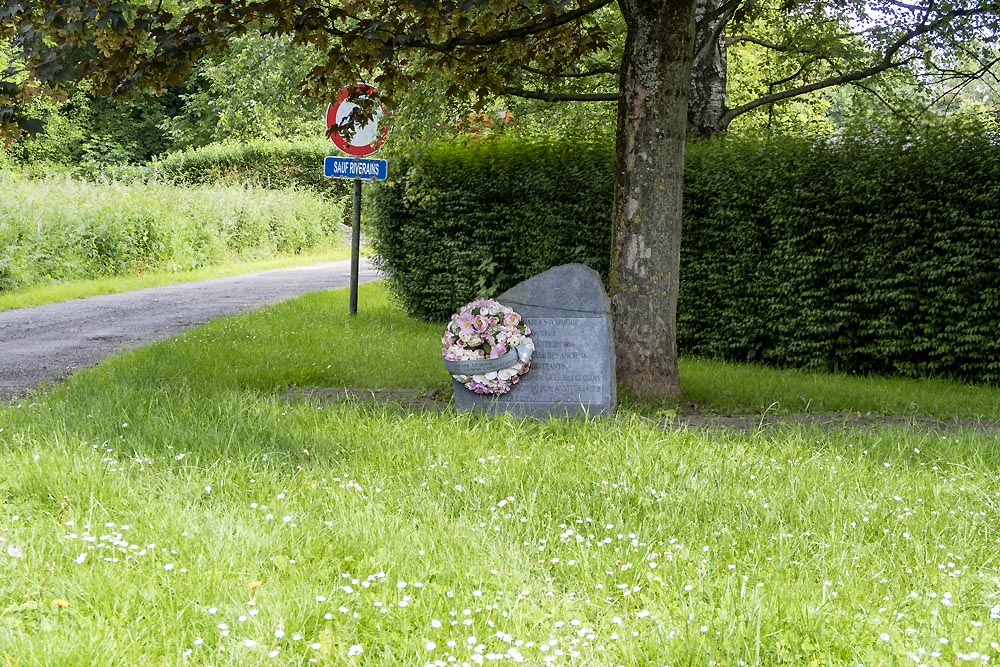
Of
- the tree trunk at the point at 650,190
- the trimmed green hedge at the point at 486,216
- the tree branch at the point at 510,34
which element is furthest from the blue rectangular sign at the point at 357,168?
the tree trunk at the point at 650,190

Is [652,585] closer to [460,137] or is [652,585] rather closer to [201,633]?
[201,633]

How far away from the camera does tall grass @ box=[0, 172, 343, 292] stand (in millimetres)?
15914

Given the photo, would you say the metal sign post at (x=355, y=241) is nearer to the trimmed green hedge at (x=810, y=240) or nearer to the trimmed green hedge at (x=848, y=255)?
the trimmed green hedge at (x=810, y=240)

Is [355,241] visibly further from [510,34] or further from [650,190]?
[650,190]

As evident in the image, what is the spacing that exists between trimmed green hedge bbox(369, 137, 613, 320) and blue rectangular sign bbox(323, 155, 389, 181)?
1.21ft

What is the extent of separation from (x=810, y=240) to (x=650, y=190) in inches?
131

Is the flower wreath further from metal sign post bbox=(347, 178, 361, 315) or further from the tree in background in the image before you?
metal sign post bbox=(347, 178, 361, 315)

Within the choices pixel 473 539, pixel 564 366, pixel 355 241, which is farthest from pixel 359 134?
pixel 473 539

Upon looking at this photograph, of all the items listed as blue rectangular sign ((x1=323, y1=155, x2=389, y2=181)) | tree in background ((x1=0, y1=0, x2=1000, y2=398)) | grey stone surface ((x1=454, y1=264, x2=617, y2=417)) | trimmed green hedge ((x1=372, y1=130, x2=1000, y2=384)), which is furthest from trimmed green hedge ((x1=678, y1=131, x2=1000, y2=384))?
blue rectangular sign ((x1=323, y1=155, x2=389, y2=181))

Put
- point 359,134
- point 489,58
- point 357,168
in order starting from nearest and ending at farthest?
point 489,58 < point 357,168 < point 359,134

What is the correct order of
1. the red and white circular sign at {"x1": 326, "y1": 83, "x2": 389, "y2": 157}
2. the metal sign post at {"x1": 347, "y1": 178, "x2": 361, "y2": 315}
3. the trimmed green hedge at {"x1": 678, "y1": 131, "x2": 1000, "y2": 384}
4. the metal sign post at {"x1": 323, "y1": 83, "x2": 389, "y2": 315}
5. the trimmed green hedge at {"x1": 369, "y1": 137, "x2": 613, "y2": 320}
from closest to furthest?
the trimmed green hedge at {"x1": 678, "y1": 131, "x2": 1000, "y2": 384}, the trimmed green hedge at {"x1": 369, "y1": 137, "x2": 613, "y2": 320}, the red and white circular sign at {"x1": 326, "y1": 83, "x2": 389, "y2": 157}, the metal sign post at {"x1": 323, "y1": 83, "x2": 389, "y2": 315}, the metal sign post at {"x1": 347, "y1": 178, "x2": 361, "y2": 315}

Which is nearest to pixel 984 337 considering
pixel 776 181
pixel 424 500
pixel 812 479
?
pixel 776 181

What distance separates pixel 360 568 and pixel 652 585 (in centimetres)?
106

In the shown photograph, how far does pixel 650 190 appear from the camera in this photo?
6977 millimetres
